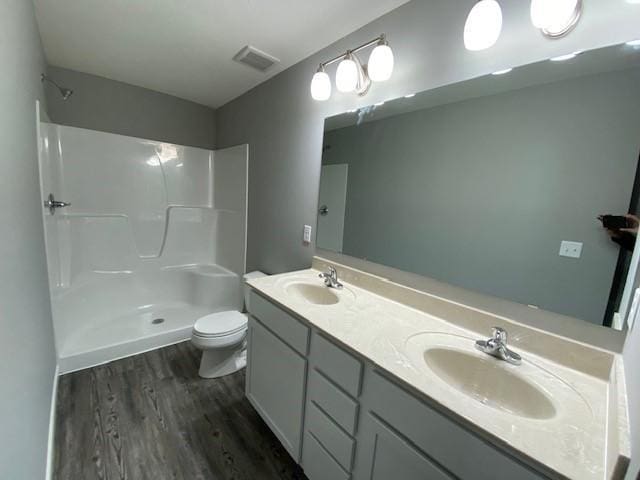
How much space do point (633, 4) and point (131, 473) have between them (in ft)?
8.78

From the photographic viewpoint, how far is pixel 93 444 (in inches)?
55.9

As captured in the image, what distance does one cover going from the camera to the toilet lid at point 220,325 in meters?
1.86

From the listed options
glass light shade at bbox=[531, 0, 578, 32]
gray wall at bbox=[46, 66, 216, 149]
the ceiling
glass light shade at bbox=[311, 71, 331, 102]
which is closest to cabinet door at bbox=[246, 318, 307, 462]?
glass light shade at bbox=[311, 71, 331, 102]

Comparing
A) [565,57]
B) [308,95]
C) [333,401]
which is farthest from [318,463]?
[308,95]

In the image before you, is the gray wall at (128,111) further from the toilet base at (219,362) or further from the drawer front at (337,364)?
the drawer front at (337,364)

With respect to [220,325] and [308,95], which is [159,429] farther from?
[308,95]

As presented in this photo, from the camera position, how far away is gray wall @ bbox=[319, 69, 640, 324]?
880 mm

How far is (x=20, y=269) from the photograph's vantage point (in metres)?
0.97

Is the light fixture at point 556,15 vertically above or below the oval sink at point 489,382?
above

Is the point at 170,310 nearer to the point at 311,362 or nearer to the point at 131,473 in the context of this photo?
the point at 131,473

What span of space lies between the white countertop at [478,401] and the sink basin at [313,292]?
141mm

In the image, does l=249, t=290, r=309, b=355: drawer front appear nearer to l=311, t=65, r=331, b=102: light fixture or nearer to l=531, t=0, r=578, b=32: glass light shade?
l=311, t=65, r=331, b=102: light fixture

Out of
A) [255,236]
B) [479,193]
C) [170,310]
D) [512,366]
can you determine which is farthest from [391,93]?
[170,310]

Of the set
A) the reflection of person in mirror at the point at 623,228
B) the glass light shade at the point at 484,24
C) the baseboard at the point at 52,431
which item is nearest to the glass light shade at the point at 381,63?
the glass light shade at the point at 484,24
